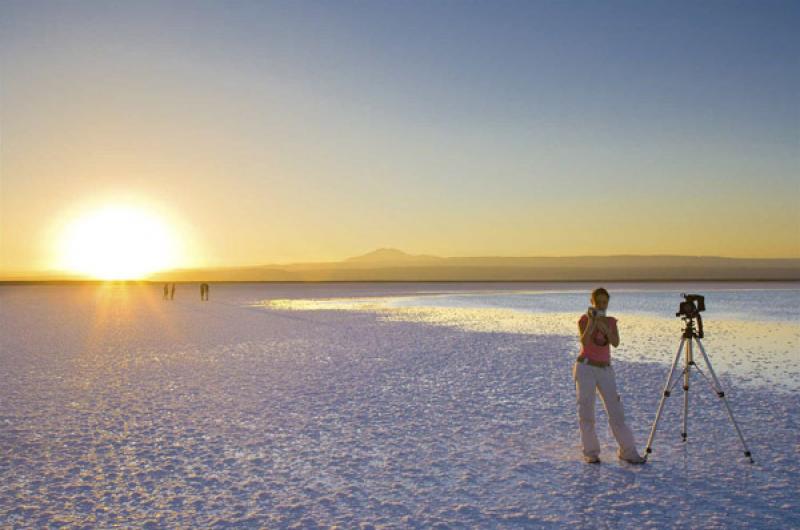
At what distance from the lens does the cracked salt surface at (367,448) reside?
21.0 ft

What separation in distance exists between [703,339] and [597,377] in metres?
15.3

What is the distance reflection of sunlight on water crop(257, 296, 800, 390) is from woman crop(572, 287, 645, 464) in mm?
7067

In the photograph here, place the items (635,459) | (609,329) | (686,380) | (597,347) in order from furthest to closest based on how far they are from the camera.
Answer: (686,380), (635,459), (597,347), (609,329)

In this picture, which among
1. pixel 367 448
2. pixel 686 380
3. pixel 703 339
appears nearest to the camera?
pixel 686 380

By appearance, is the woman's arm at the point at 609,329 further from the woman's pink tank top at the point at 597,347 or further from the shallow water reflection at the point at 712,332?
the shallow water reflection at the point at 712,332

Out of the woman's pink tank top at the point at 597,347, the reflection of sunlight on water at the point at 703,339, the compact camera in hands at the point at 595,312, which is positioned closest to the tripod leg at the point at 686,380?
the woman's pink tank top at the point at 597,347

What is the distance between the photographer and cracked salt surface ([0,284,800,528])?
6.39 m

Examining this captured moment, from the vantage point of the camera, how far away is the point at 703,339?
20.9m

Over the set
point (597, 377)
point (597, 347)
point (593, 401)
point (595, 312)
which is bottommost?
point (593, 401)

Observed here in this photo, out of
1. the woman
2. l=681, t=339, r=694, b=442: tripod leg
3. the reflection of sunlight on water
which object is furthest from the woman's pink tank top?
the reflection of sunlight on water

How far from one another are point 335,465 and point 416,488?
1.27 m

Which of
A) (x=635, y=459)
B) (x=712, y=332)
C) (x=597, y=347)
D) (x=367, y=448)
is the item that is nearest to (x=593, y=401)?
(x=597, y=347)

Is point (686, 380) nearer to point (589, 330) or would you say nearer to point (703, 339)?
point (589, 330)

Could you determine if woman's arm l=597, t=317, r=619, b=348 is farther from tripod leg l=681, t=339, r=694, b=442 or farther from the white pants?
tripod leg l=681, t=339, r=694, b=442
